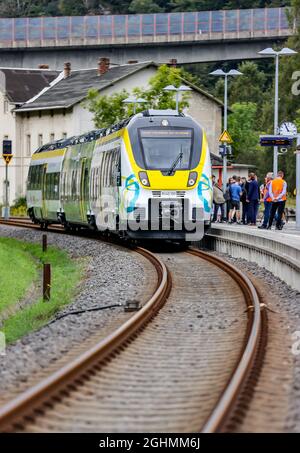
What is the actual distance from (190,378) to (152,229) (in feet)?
58.5

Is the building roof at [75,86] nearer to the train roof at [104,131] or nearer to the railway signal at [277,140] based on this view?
the train roof at [104,131]

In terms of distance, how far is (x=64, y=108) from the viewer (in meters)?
84.4

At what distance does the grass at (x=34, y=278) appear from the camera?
19.9 metres

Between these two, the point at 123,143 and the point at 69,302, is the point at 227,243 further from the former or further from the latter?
the point at 69,302

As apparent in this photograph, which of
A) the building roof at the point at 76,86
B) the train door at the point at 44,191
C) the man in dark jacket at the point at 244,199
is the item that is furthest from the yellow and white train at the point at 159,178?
the building roof at the point at 76,86

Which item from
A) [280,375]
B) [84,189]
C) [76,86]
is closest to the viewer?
[280,375]

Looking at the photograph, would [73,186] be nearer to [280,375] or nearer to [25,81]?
[280,375]

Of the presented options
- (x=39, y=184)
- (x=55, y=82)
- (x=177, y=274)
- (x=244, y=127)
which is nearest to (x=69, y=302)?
(x=177, y=274)

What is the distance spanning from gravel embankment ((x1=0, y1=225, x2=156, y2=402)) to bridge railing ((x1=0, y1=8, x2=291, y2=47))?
49077 millimetres

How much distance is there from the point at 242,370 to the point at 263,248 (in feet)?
47.1

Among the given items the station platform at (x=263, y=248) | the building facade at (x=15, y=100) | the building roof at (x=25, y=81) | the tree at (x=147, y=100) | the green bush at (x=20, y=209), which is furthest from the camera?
the building roof at (x=25, y=81)

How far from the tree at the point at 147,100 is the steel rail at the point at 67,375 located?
2059 inches

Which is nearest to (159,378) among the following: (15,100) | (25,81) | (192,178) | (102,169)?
(192,178)
